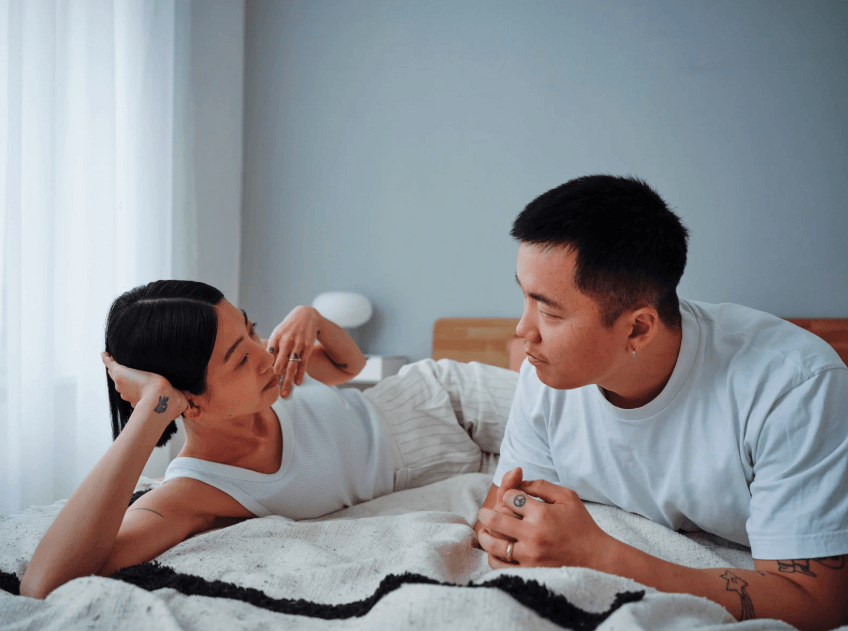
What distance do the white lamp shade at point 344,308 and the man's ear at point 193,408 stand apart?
48.5 inches

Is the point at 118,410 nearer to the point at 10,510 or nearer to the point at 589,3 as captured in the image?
the point at 10,510

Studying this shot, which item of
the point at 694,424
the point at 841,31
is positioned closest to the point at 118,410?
the point at 694,424

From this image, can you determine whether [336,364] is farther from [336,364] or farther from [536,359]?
[536,359]

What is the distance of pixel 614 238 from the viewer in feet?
3.28

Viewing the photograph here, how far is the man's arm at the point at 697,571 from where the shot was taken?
0.83 m

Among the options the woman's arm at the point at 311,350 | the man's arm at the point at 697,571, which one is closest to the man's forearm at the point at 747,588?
the man's arm at the point at 697,571

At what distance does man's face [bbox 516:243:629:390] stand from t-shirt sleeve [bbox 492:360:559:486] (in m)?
0.21

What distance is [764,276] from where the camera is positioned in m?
2.09

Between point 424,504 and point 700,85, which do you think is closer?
point 424,504

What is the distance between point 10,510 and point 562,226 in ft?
5.93

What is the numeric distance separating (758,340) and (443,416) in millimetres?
952

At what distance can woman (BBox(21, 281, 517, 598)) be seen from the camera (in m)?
1.03

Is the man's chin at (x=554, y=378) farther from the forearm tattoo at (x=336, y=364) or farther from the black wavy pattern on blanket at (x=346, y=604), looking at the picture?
the forearm tattoo at (x=336, y=364)

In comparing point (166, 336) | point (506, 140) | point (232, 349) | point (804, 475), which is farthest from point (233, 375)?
point (506, 140)
